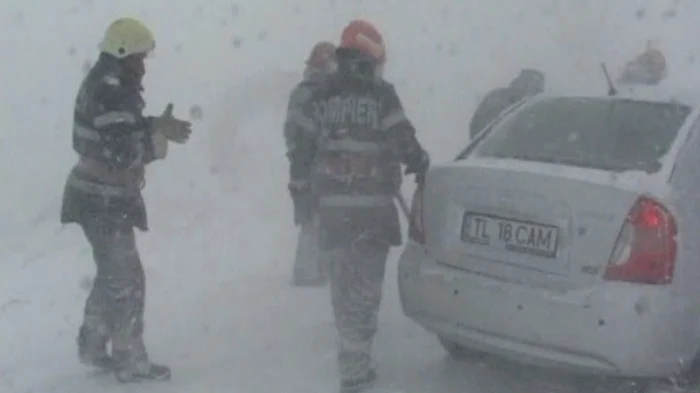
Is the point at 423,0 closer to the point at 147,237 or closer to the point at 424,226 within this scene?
the point at 147,237

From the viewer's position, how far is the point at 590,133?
6387 mm

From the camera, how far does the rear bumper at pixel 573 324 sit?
5441 mm

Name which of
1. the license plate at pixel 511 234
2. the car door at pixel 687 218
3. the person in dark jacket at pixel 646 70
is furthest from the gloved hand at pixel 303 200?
the person in dark jacket at pixel 646 70

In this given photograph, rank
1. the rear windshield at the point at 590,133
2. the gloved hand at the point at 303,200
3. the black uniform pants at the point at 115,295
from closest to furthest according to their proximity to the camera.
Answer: the rear windshield at the point at 590,133, the black uniform pants at the point at 115,295, the gloved hand at the point at 303,200

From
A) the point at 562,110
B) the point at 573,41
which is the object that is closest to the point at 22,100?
the point at 573,41

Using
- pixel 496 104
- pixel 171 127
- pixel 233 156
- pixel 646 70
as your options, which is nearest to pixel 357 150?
pixel 171 127

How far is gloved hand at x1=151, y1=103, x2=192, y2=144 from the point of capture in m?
6.43

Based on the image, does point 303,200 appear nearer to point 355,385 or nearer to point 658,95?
point 355,385

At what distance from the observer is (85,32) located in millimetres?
16094

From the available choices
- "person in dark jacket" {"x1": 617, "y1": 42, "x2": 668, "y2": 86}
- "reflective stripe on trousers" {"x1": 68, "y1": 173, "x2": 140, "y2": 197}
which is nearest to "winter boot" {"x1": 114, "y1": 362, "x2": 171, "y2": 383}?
"reflective stripe on trousers" {"x1": 68, "y1": 173, "x2": 140, "y2": 197}

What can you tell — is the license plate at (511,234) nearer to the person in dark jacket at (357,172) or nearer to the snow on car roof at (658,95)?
the person in dark jacket at (357,172)

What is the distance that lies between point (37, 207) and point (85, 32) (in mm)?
4406

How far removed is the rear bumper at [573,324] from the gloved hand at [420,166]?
0.56 m

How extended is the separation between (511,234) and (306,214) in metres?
2.45
